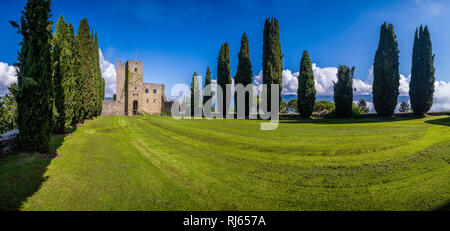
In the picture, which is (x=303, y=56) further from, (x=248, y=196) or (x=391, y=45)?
(x=248, y=196)

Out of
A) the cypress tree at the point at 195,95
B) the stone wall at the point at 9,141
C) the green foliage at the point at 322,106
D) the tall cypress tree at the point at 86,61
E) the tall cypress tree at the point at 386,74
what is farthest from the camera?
the green foliage at the point at 322,106

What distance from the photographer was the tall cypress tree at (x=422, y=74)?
2186cm

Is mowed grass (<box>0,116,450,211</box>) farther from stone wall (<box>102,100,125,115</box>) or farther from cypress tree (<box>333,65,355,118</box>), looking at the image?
stone wall (<box>102,100,125,115</box>)

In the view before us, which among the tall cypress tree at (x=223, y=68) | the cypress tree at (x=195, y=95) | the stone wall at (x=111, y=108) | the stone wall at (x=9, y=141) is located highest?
the tall cypress tree at (x=223, y=68)

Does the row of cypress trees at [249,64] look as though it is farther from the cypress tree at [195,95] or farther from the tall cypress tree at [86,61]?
the tall cypress tree at [86,61]

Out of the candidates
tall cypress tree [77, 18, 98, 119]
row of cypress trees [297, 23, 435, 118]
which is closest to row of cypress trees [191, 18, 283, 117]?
row of cypress trees [297, 23, 435, 118]

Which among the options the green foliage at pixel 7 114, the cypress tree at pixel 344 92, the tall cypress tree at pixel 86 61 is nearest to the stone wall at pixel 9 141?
the green foliage at pixel 7 114

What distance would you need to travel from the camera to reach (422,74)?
22391mm

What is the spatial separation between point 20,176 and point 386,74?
2988cm

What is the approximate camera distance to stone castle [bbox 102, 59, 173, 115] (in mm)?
33938

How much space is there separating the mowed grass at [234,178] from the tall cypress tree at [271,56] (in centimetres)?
1660

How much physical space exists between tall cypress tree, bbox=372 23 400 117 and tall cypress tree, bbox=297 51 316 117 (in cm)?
778

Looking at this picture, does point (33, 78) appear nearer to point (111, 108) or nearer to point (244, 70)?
point (244, 70)

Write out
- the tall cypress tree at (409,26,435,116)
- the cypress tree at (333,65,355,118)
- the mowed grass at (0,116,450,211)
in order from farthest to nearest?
the tall cypress tree at (409,26,435,116)
the cypress tree at (333,65,355,118)
the mowed grass at (0,116,450,211)
